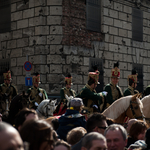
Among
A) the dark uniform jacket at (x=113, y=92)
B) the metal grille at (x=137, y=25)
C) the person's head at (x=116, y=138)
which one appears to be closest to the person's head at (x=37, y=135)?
the person's head at (x=116, y=138)

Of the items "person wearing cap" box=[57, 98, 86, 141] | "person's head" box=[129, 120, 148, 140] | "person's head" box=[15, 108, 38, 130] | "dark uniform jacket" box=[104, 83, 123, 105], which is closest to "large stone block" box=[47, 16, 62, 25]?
"dark uniform jacket" box=[104, 83, 123, 105]

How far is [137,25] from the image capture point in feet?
58.9

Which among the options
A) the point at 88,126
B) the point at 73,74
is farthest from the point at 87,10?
→ the point at 88,126

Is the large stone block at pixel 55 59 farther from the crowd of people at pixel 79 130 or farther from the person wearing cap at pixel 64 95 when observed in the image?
the crowd of people at pixel 79 130

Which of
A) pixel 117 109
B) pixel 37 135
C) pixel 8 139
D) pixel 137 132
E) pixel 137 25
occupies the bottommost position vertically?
pixel 137 132

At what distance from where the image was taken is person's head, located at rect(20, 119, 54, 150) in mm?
2168

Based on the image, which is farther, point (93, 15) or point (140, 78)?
point (140, 78)

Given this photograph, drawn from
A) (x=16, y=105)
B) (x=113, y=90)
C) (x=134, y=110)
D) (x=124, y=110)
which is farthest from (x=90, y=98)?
(x=16, y=105)

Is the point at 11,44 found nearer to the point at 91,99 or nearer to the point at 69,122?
the point at 91,99

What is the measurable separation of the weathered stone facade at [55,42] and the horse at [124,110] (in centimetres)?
756

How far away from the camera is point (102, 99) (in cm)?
812

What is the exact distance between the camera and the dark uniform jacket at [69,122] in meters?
5.12

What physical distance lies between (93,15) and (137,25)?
154 inches

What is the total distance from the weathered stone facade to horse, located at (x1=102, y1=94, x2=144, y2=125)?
756 cm
